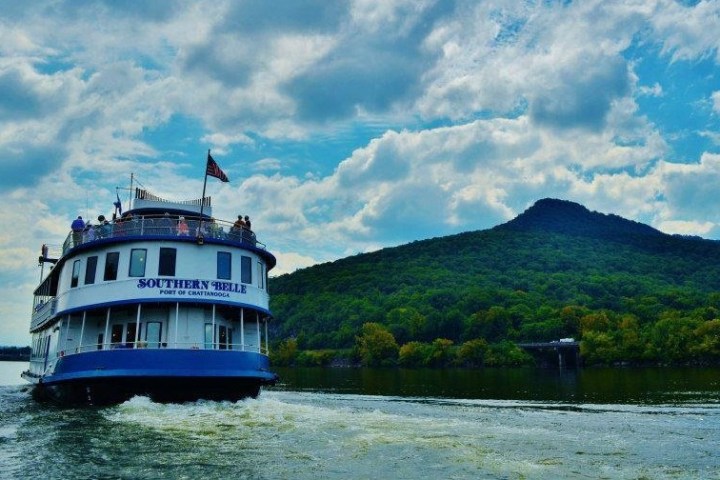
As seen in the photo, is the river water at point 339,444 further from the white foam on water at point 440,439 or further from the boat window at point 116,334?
the boat window at point 116,334

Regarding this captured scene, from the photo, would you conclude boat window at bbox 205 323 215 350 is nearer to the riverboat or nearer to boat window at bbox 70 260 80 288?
the riverboat

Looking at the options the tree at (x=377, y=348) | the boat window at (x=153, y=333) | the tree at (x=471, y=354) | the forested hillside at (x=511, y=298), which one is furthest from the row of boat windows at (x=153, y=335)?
the tree at (x=377, y=348)

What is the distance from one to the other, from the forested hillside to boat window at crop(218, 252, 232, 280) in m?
75.2

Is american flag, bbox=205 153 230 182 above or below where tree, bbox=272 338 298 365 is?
below

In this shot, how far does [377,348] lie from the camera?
4363 inches

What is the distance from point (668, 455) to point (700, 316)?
9228 cm

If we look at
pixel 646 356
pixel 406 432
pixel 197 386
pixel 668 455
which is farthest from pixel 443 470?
pixel 646 356

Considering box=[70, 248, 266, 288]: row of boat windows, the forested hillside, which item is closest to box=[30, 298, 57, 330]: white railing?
box=[70, 248, 266, 288]: row of boat windows

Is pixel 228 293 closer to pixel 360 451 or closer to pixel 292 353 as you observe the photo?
pixel 360 451

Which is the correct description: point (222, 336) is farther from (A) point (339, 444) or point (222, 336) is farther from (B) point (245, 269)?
(A) point (339, 444)

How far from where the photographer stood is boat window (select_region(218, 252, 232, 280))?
24.0m

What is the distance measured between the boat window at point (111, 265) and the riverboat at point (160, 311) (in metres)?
0.04

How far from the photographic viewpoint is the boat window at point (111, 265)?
2381 centimetres

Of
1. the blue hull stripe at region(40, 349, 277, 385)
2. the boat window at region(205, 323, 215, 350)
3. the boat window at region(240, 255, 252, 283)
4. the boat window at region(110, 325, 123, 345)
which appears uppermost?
the boat window at region(240, 255, 252, 283)
